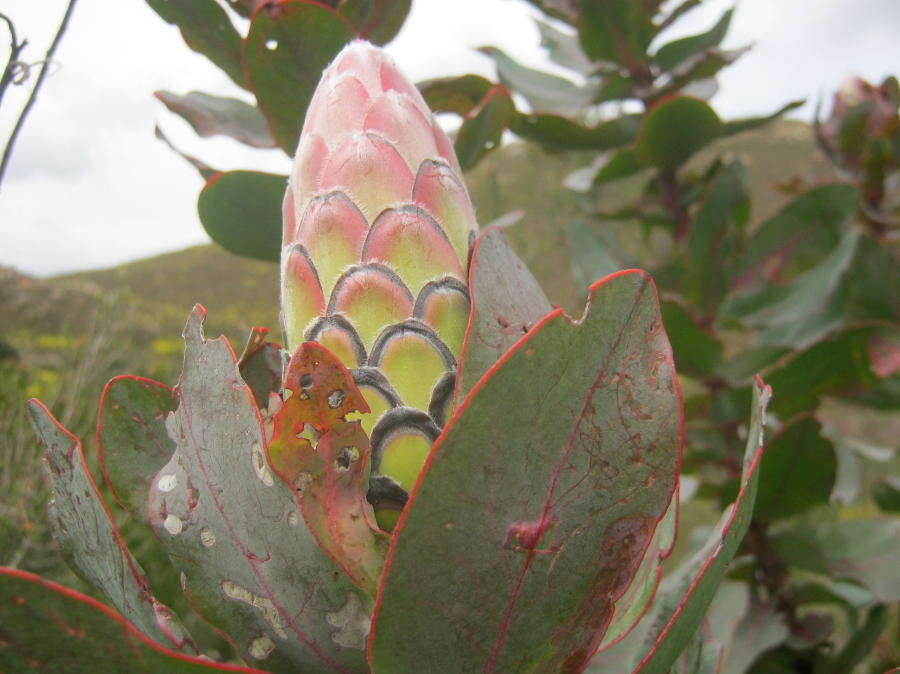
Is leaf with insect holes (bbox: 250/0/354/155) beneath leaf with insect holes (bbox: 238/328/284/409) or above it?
above

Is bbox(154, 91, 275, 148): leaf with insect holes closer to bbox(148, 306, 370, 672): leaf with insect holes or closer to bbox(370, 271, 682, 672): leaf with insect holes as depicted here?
bbox(148, 306, 370, 672): leaf with insect holes

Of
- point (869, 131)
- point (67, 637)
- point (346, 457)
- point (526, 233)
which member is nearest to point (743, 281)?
point (869, 131)

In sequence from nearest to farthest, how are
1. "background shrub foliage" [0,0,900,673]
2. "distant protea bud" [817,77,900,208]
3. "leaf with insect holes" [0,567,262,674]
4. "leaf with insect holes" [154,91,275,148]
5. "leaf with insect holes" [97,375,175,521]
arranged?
"leaf with insect holes" [0,567,262,674] → "leaf with insect holes" [97,375,175,521] → "leaf with insect holes" [154,91,275,148] → "background shrub foliage" [0,0,900,673] → "distant protea bud" [817,77,900,208]

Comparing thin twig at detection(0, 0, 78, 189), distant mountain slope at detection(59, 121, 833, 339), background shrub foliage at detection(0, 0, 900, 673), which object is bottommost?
distant mountain slope at detection(59, 121, 833, 339)

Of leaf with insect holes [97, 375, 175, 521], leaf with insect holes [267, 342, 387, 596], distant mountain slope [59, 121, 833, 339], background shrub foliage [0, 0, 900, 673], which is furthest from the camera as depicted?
distant mountain slope [59, 121, 833, 339]

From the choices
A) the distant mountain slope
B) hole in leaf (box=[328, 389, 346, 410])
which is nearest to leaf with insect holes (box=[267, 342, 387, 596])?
hole in leaf (box=[328, 389, 346, 410])

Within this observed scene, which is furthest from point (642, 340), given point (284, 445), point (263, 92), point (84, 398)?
point (84, 398)

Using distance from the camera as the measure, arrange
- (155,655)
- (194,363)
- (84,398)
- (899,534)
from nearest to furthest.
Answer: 1. (155,655)
2. (194,363)
3. (899,534)
4. (84,398)

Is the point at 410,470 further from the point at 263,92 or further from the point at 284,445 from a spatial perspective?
the point at 263,92

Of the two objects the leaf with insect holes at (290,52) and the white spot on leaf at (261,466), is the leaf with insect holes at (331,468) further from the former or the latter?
the leaf with insect holes at (290,52)
